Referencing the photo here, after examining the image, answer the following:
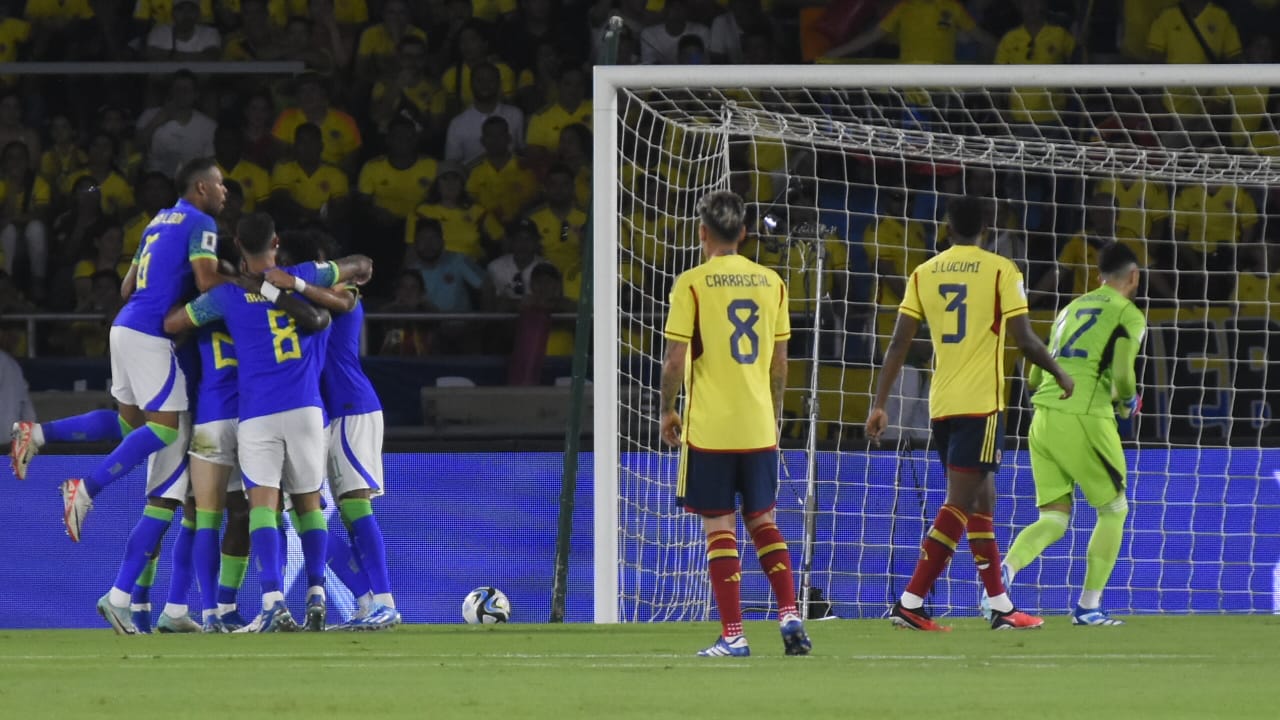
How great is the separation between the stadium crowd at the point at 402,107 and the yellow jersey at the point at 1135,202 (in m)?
0.76

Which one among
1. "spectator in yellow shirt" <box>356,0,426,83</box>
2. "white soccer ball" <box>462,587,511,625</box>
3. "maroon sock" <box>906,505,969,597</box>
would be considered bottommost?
"white soccer ball" <box>462,587,511,625</box>

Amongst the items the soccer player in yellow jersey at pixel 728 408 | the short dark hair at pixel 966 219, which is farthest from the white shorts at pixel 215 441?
the short dark hair at pixel 966 219

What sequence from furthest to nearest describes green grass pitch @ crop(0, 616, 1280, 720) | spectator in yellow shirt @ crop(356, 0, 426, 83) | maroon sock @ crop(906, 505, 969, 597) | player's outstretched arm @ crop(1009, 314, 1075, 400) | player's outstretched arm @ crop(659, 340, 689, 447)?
spectator in yellow shirt @ crop(356, 0, 426, 83) < maroon sock @ crop(906, 505, 969, 597) < player's outstretched arm @ crop(1009, 314, 1075, 400) < player's outstretched arm @ crop(659, 340, 689, 447) < green grass pitch @ crop(0, 616, 1280, 720)

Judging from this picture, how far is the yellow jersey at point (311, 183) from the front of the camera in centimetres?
1464

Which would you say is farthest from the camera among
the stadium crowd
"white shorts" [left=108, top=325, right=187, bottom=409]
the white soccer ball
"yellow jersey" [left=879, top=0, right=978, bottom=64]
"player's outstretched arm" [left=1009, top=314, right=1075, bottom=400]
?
"yellow jersey" [left=879, top=0, right=978, bottom=64]

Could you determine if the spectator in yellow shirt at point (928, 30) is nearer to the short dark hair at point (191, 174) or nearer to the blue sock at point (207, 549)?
the short dark hair at point (191, 174)

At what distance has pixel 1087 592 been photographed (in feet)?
30.6

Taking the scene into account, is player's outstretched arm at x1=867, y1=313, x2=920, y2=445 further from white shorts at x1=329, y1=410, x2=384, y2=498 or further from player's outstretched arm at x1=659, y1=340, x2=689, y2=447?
white shorts at x1=329, y1=410, x2=384, y2=498

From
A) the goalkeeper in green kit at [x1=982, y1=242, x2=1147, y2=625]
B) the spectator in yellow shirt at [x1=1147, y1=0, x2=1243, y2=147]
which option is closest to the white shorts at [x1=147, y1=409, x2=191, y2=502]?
the goalkeeper in green kit at [x1=982, y1=242, x2=1147, y2=625]

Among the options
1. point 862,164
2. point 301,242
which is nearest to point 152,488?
point 301,242

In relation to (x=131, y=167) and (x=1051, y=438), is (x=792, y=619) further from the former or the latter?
(x=131, y=167)

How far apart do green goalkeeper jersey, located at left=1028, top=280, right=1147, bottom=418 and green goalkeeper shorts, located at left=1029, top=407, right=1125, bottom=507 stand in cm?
6

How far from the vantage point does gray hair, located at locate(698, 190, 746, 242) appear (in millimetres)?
7117

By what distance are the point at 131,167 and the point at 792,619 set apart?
932cm
